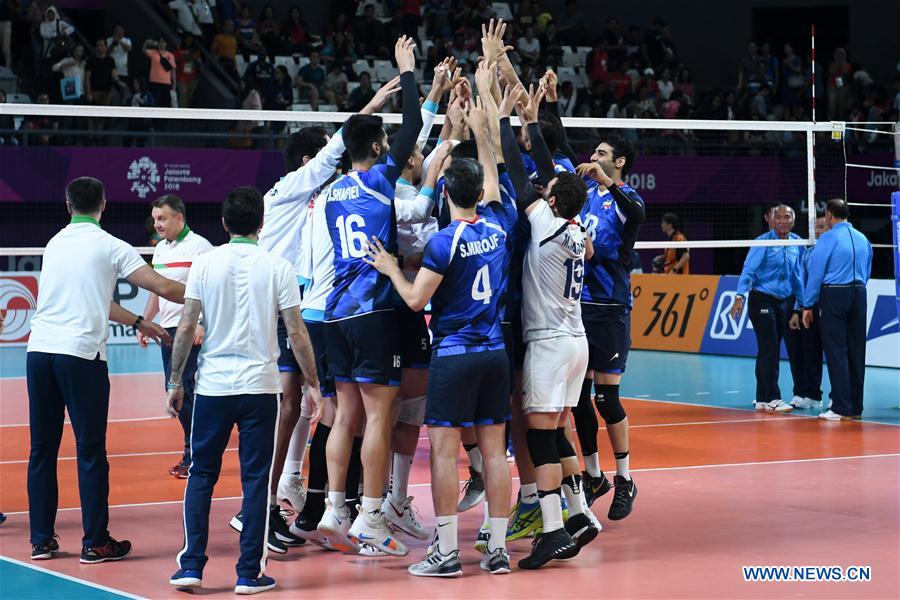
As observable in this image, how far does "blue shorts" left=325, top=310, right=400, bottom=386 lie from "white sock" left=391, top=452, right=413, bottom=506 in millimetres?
785

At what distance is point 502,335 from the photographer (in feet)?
23.0

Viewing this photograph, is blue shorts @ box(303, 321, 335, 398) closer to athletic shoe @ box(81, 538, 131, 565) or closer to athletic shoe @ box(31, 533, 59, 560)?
athletic shoe @ box(81, 538, 131, 565)

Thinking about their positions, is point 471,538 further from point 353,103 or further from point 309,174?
point 353,103

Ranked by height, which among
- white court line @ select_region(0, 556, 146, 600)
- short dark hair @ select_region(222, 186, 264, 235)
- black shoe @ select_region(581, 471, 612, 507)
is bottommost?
white court line @ select_region(0, 556, 146, 600)

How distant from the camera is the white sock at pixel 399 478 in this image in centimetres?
780

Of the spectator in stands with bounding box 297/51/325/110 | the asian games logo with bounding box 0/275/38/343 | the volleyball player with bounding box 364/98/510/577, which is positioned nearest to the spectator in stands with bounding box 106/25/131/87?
the spectator in stands with bounding box 297/51/325/110

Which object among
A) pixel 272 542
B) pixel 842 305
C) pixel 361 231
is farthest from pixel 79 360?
pixel 842 305

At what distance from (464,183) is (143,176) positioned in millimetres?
14506

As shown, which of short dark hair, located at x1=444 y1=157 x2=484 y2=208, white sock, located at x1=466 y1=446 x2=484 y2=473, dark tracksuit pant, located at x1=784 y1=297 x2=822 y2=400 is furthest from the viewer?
dark tracksuit pant, located at x1=784 y1=297 x2=822 y2=400

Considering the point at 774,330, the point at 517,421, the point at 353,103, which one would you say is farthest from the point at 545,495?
the point at 353,103

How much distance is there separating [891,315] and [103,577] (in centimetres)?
1311

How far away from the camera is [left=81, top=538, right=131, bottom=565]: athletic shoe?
23.1 feet

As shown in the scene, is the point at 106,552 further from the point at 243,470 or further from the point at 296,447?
the point at 296,447

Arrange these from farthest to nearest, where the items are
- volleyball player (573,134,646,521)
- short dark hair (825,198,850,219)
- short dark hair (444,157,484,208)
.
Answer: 1. short dark hair (825,198,850,219)
2. volleyball player (573,134,646,521)
3. short dark hair (444,157,484,208)
